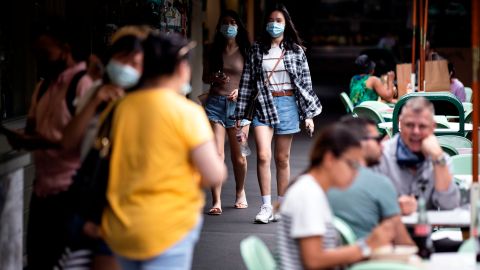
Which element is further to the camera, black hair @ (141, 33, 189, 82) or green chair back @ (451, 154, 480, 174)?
green chair back @ (451, 154, 480, 174)

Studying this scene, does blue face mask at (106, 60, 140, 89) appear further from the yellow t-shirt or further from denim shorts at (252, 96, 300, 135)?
denim shorts at (252, 96, 300, 135)

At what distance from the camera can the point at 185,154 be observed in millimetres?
4414

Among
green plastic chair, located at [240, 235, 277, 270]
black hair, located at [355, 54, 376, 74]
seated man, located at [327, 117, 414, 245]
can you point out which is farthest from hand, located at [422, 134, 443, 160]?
black hair, located at [355, 54, 376, 74]

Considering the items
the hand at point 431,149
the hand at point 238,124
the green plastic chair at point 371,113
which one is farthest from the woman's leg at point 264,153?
the hand at point 431,149

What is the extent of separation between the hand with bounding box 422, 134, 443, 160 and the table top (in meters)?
0.32

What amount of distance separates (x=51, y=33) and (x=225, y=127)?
427 cm

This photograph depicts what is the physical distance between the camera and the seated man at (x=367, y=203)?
201 inches

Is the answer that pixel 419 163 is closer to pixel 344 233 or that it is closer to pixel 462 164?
pixel 344 233

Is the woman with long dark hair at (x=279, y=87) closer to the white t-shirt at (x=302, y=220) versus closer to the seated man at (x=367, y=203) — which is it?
the seated man at (x=367, y=203)

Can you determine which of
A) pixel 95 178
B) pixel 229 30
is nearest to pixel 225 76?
pixel 229 30

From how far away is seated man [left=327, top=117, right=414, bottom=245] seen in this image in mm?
5094

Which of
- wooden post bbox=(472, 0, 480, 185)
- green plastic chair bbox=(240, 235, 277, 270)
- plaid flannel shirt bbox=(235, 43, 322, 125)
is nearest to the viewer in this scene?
green plastic chair bbox=(240, 235, 277, 270)

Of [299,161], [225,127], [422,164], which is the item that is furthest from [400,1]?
[422,164]

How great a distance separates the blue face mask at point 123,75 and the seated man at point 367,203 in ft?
3.38
